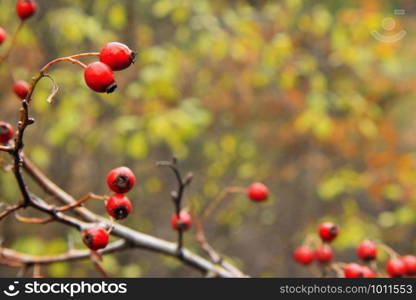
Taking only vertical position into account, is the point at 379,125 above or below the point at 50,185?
above

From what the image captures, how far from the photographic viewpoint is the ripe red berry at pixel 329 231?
922 mm

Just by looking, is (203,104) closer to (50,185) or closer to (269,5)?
(269,5)

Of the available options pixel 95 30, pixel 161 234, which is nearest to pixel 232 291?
pixel 95 30

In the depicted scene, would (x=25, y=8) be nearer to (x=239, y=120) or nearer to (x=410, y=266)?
(x=410, y=266)

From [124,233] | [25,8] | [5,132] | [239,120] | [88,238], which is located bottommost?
[88,238]

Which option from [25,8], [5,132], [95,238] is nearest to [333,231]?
[95,238]

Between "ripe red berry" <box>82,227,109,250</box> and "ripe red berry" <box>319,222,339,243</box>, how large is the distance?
0.51 metres

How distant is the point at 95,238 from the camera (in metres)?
0.58

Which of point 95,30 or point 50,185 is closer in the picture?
point 50,185

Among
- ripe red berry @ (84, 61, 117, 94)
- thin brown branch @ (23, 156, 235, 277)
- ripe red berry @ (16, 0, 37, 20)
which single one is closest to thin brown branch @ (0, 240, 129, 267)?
thin brown branch @ (23, 156, 235, 277)

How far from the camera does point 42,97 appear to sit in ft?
7.14

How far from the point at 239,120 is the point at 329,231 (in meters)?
1.99

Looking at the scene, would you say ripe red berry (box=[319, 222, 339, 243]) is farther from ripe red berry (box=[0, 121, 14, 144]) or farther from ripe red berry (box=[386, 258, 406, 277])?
ripe red berry (box=[0, 121, 14, 144])

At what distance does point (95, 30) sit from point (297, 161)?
1.56 meters
